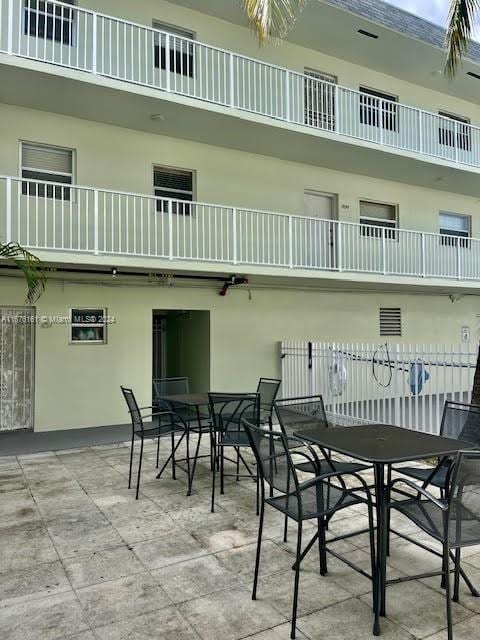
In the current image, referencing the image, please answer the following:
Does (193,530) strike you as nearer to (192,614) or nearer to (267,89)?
(192,614)

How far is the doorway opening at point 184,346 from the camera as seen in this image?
34.0 ft

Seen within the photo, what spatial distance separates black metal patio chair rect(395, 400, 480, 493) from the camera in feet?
12.4

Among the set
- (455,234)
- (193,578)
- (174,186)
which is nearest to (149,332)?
(174,186)

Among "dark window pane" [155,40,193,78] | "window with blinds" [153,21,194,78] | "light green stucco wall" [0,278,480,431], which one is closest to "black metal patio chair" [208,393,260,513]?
"light green stucco wall" [0,278,480,431]

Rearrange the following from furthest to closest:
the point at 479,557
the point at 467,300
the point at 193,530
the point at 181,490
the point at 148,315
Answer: the point at 467,300 → the point at 148,315 → the point at 181,490 → the point at 193,530 → the point at 479,557

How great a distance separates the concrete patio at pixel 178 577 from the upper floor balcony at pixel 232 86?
22.3 feet

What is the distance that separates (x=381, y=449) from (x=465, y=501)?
598 mm

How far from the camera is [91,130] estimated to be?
8898 mm

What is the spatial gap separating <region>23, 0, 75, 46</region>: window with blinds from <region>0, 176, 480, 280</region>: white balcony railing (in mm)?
2669

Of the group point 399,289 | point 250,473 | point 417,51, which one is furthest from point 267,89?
point 250,473

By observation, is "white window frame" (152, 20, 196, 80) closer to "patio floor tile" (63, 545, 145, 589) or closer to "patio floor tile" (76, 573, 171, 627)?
"patio floor tile" (63, 545, 145, 589)

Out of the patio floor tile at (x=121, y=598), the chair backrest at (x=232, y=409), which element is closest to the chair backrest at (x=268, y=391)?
the chair backrest at (x=232, y=409)

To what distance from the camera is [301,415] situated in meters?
4.68

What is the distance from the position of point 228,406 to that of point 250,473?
870 mm
